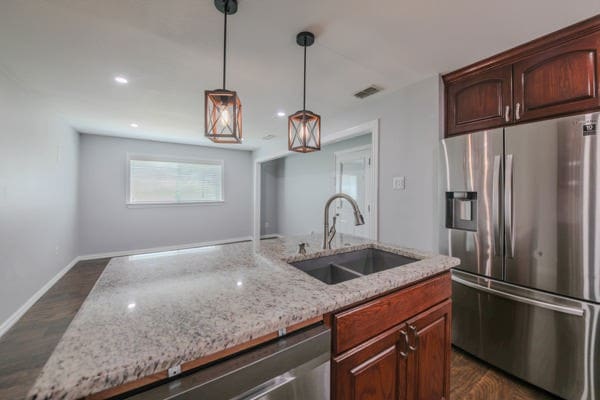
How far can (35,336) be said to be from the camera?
216 cm

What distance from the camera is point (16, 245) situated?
2.45 metres

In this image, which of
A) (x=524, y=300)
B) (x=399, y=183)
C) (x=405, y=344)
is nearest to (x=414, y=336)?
(x=405, y=344)

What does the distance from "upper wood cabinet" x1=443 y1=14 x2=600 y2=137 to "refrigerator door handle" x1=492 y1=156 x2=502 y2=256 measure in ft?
1.24

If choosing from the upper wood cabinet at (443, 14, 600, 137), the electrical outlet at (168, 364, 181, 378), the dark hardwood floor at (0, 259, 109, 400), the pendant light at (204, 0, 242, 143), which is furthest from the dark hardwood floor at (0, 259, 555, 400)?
the upper wood cabinet at (443, 14, 600, 137)

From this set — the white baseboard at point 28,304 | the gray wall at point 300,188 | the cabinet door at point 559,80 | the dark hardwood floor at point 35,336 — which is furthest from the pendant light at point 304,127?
the white baseboard at point 28,304

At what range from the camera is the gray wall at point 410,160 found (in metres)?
2.25

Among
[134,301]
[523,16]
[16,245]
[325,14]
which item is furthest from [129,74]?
[523,16]

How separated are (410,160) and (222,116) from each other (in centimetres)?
188

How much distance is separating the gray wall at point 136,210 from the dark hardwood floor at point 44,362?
2176mm

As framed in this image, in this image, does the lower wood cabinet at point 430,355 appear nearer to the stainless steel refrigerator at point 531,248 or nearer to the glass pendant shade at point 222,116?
the stainless steel refrigerator at point 531,248

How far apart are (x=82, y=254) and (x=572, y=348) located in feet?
21.3

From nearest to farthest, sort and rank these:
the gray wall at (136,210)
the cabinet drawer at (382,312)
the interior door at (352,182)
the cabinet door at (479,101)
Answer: the cabinet drawer at (382,312), the cabinet door at (479,101), the interior door at (352,182), the gray wall at (136,210)

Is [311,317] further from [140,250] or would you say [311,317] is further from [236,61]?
[140,250]

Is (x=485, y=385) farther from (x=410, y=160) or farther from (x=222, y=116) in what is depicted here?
(x=222, y=116)
